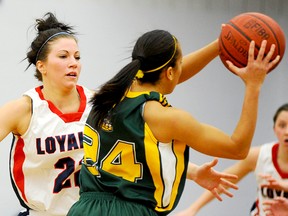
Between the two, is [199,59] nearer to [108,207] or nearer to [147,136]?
[147,136]

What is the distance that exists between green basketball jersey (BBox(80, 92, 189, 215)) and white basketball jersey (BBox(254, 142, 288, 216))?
1.96 metres

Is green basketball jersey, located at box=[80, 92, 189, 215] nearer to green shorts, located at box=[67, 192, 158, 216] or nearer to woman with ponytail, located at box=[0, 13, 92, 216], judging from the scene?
green shorts, located at box=[67, 192, 158, 216]

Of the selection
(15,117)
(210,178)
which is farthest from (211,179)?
(15,117)

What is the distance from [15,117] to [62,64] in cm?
44

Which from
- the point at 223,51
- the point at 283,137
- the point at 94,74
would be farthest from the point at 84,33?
the point at 223,51

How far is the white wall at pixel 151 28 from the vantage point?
562 cm

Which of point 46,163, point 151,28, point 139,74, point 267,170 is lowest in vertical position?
point 267,170

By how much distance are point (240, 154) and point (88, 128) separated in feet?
2.18

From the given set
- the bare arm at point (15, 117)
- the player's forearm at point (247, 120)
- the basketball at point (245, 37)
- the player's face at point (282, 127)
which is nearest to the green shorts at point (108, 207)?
the player's forearm at point (247, 120)

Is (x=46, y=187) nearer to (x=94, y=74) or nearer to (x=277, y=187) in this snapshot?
(x=277, y=187)

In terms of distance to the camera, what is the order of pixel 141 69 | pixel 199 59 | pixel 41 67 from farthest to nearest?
pixel 41 67
pixel 199 59
pixel 141 69

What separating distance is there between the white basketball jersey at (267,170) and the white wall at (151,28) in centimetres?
164

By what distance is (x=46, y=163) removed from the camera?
3854 mm

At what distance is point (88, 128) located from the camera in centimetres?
301
